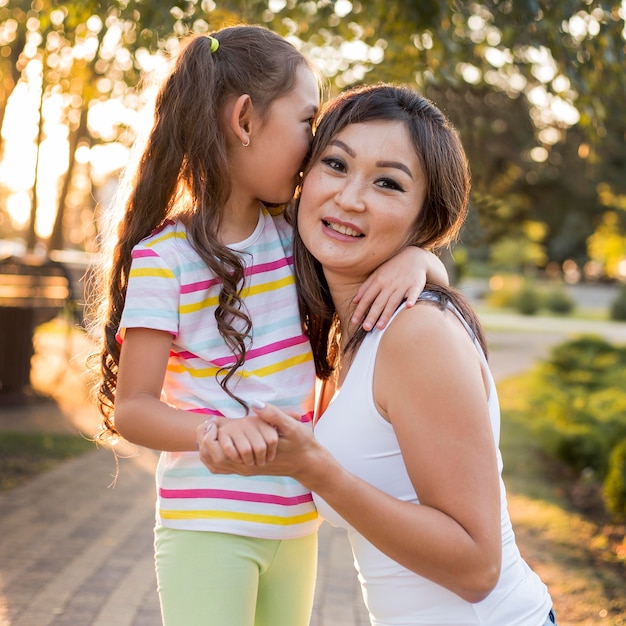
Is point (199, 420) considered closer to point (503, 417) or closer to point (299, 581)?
point (299, 581)

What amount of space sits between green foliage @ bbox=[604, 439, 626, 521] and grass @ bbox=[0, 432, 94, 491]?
158 inches

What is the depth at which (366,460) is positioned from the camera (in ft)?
5.92

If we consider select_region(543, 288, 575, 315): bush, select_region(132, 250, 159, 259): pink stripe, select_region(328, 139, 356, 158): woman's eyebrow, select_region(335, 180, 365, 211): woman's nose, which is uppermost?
select_region(328, 139, 356, 158): woman's eyebrow

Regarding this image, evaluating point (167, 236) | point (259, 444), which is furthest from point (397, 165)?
point (259, 444)

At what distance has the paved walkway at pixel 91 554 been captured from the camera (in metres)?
4.11

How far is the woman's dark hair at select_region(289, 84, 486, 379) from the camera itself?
6.66ft

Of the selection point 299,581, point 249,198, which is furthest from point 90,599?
point 249,198

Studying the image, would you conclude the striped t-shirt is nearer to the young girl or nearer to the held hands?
the young girl

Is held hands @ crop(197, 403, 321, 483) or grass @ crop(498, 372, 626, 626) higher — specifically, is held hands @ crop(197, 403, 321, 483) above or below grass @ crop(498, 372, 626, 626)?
above

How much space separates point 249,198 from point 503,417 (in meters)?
8.74

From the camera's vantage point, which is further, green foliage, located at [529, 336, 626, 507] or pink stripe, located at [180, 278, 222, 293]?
green foliage, located at [529, 336, 626, 507]

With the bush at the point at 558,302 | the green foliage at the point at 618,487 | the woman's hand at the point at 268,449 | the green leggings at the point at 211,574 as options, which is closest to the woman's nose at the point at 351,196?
the woman's hand at the point at 268,449

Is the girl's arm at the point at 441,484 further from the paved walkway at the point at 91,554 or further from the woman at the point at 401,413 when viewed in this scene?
the paved walkway at the point at 91,554

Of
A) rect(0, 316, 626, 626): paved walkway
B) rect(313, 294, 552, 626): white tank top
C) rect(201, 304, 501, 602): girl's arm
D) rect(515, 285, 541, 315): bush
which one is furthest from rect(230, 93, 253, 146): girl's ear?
rect(515, 285, 541, 315): bush
